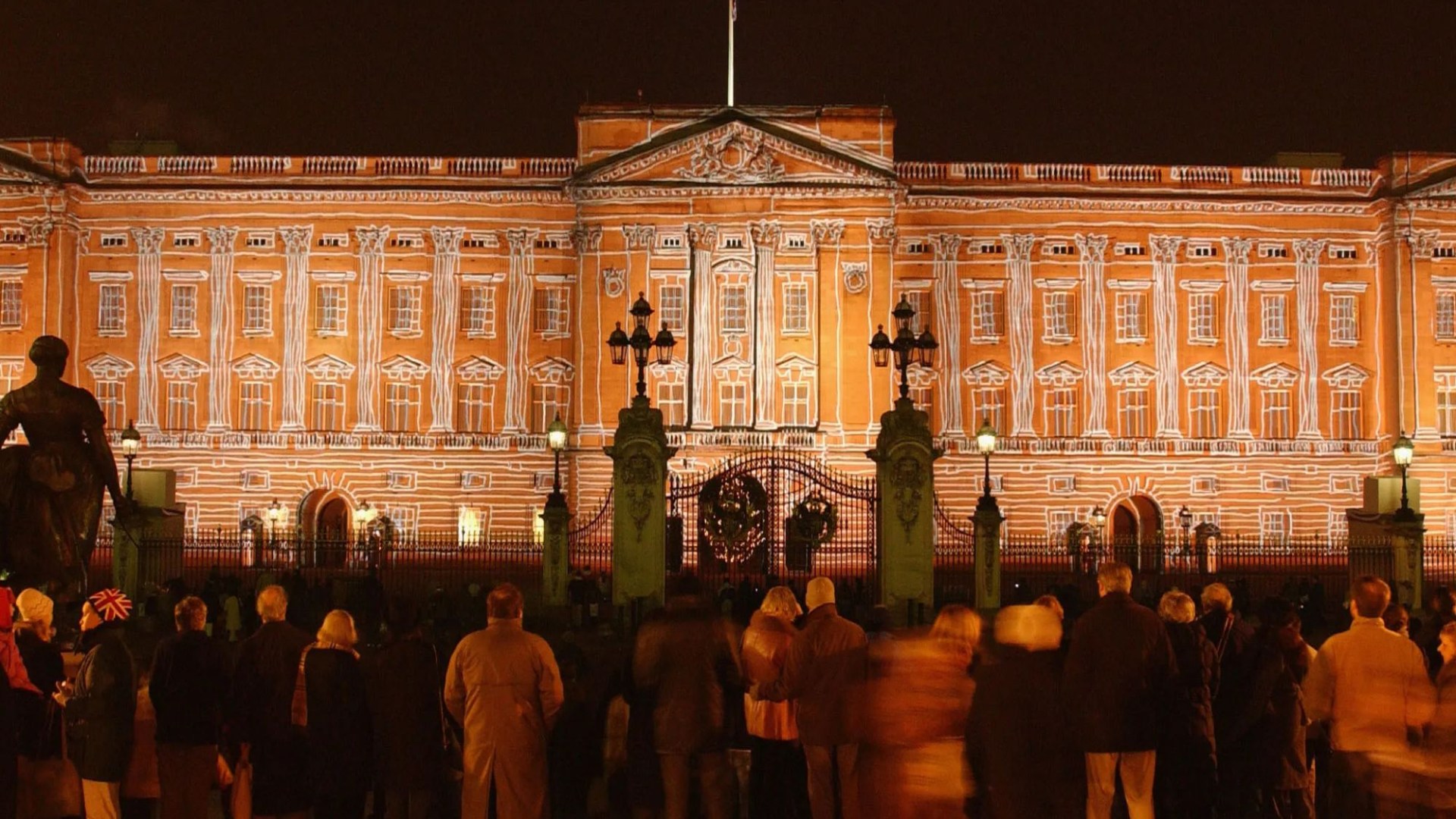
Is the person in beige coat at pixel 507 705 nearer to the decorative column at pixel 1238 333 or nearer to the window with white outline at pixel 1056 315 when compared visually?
the window with white outline at pixel 1056 315

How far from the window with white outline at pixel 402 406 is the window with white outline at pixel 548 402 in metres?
3.77

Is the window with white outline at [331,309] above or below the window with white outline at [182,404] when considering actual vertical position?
above

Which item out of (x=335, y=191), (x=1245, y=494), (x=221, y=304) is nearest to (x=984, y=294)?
(x=1245, y=494)

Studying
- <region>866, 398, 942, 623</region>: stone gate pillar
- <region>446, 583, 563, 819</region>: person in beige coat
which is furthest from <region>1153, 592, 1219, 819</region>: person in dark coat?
<region>866, 398, 942, 623</region>: stone gate pillar

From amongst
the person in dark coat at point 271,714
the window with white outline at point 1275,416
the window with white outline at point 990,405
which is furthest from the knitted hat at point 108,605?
the window with white outline at point 1275,416

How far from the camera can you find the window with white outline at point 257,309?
5194 centimetres

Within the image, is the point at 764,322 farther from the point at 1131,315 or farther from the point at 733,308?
the point at 1131,315

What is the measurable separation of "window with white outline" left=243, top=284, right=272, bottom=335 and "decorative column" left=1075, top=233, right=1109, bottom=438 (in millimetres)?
26308

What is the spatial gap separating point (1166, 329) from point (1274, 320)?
366 centimetres

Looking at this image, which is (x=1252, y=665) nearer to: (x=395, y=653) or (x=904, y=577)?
(x=395, y=653)

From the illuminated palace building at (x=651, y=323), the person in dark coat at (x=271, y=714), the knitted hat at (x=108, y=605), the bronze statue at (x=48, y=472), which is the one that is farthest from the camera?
the illuminated palace building at (x=651, y=323)

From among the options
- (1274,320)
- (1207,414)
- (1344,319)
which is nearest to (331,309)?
(1207,414)

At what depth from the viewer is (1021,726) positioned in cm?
864

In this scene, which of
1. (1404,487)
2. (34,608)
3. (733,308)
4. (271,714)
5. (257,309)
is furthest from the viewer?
(257,309)
